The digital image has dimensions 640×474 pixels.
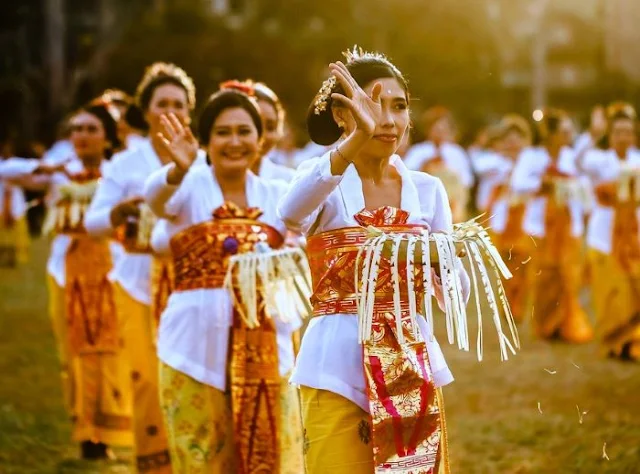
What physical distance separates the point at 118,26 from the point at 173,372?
36.1 m

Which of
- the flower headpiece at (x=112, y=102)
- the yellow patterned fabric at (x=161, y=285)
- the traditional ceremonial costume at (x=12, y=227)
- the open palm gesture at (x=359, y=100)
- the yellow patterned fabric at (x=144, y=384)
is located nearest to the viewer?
the open palm gesture at (x=359, y=100)

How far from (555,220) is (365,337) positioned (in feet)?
29.7

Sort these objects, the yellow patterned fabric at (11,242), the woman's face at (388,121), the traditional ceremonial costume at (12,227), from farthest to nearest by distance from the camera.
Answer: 1. the yellow patterned fabric at (11,242)
2. the traditional ceremonial costume at (12,227)
3. the woman's face at (388,121)

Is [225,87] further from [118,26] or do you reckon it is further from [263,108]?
[118,26]

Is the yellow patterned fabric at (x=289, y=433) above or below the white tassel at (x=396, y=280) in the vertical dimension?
below

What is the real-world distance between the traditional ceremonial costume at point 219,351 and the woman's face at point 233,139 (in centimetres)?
14

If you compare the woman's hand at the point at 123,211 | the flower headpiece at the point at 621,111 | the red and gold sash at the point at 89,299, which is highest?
the flower headpiece at the point at 621,111

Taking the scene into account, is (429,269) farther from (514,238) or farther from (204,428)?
(514,238)

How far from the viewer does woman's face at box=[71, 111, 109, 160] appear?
27.9 ft

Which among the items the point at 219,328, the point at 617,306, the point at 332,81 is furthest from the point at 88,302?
the point at 617,306

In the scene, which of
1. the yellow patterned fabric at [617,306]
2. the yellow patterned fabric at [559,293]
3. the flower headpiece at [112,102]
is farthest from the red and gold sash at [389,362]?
the yellow patterned fabric at [559,293]

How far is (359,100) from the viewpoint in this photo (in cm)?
406

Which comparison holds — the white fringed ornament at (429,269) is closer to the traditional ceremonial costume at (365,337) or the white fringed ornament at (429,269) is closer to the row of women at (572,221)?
the traditional ceremonial costume at (365,337)

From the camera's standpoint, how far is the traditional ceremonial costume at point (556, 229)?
12.9 metres
